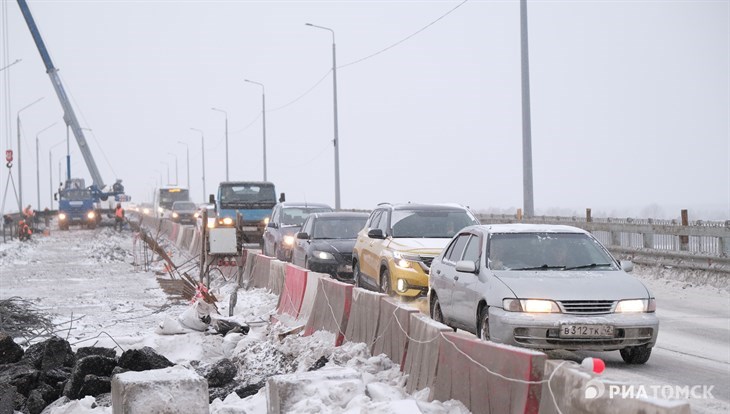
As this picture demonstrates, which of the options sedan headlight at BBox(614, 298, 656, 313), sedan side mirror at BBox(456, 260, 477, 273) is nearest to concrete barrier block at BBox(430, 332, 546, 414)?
sedan headlight at BBox(614, 298, 656, 313)

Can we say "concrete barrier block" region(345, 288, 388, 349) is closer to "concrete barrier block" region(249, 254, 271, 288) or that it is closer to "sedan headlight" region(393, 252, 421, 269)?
"sedan headlight" region(393, 252, 421, 269)

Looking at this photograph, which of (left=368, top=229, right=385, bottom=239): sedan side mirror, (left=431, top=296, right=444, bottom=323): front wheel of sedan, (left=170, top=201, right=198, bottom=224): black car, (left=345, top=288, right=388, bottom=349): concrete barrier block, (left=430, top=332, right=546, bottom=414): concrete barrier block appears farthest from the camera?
(left=170, top=201, right=198, bottom=224): black car

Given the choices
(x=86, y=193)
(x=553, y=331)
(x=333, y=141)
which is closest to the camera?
(x=553, y=331)

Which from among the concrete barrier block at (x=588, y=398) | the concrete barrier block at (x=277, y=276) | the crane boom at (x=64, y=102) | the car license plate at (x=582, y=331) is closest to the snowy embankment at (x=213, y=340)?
the concrete barrier block at (x=277, y=276)

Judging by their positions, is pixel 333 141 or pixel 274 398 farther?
pixel 333 141

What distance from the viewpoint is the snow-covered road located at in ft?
30.4

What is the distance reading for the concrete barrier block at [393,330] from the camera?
9234 millimetres

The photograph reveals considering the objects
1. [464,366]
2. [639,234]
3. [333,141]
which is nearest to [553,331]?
[464,366]

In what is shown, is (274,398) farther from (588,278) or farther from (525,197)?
(525,197)

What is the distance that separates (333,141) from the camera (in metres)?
47.8

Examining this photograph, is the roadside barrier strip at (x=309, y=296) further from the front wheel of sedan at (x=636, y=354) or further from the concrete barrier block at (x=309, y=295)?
the front wheel of sedan at (x=636, y=354)

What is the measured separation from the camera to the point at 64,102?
77.4m

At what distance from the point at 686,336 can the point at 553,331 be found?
14.3 feet

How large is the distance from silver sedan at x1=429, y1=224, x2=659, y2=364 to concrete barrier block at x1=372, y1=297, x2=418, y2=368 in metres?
1.15
